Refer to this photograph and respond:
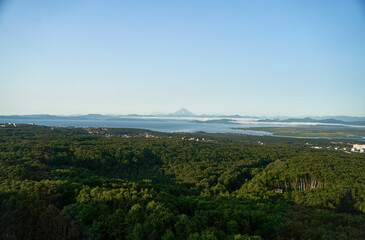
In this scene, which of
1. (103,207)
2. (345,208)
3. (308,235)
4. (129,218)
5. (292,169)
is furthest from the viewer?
(292,169)

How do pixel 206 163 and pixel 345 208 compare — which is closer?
pixel 345 208

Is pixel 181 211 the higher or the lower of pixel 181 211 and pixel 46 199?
the lower

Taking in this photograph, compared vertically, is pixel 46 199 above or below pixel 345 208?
above

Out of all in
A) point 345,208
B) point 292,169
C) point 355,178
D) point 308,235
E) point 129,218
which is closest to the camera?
point 308,235

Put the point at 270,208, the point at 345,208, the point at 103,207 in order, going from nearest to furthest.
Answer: the point at 103,207 < the point at 270,208 < the point at 345,208

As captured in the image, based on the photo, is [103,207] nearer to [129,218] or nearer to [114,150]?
[129,218]

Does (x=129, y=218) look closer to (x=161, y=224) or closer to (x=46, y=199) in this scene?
(x=161, y=224)

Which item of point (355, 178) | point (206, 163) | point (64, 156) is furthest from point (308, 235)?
point (64, 156)

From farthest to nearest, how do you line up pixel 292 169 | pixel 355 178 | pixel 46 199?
pixel 292 169 < pixel 355 178 < pixel 46 199

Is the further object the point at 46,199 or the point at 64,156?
the point at 64,156

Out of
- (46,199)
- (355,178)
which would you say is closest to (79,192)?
(46,199)
